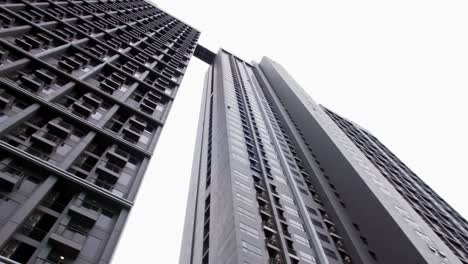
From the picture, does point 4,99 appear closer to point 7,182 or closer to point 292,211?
point 7,182

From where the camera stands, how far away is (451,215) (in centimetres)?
6806

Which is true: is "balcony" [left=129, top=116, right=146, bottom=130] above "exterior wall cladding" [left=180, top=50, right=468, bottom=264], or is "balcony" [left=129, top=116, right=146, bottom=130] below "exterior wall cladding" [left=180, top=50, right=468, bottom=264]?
above

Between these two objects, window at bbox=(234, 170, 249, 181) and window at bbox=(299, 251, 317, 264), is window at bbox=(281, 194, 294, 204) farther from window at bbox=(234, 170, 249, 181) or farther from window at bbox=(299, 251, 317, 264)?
window at bbox=(299, 251, 317, 264)

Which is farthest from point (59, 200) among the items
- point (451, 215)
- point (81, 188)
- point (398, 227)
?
point (451, 215)

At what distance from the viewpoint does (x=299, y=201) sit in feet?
159

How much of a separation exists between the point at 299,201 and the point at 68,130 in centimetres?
2962

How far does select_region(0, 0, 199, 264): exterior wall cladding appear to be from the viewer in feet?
65.5

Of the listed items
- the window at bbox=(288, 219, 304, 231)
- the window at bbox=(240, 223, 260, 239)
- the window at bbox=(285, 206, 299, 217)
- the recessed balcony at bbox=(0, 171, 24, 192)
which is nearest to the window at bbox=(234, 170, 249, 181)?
the window at bbox=(285, 206, 299, 217)

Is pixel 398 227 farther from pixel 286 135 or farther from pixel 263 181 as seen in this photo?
pixel 286 135

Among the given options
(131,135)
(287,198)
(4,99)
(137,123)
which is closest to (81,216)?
(4,99)

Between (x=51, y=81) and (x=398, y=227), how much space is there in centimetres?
3582

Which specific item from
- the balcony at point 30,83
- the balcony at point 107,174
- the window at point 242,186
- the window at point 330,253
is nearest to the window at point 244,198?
the window at point 242,186

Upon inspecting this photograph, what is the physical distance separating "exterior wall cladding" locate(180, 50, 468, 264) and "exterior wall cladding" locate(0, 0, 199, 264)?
40.7 feet

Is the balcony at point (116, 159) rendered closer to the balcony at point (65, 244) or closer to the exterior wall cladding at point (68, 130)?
the exterior wall cladding at point (68, 130)
